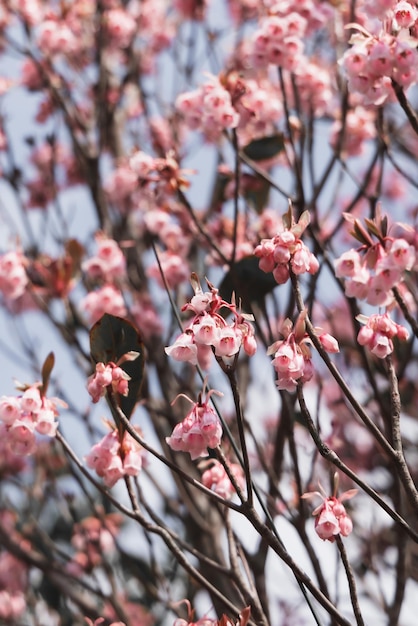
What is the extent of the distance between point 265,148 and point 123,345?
1437 millimetres

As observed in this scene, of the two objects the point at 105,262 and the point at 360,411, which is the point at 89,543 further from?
the point at 360,411

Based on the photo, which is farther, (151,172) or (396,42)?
(151,172)

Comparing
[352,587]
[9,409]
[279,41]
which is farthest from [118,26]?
[352,587]

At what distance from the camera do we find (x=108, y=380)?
1609mm

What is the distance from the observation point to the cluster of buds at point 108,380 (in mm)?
1610

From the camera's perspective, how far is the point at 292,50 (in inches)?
104

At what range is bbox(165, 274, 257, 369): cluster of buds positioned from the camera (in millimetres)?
1406

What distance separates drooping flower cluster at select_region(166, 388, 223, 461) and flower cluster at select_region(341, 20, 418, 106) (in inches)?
35.9

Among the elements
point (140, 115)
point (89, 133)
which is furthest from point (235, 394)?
point (140, 115)

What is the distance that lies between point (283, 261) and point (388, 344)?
0.96 feet

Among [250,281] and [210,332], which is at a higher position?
[250,281]

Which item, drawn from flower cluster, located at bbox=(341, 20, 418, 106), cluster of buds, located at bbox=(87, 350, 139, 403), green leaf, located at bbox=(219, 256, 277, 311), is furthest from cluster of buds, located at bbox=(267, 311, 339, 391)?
green leaf, located at bbox=(219, 256, 277, 311)

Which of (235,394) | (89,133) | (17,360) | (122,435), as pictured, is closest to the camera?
(235,394)

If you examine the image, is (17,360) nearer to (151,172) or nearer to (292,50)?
(151,172)
